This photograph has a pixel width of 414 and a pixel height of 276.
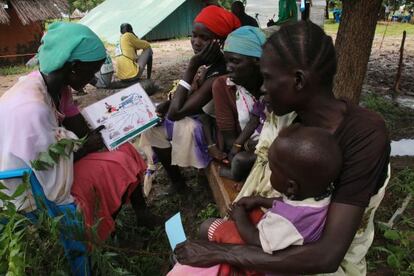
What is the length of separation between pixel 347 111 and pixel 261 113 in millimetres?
1051

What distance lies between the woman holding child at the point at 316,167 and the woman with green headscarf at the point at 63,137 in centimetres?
88

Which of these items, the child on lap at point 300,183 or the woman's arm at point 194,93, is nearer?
the child on lap at point 300,183

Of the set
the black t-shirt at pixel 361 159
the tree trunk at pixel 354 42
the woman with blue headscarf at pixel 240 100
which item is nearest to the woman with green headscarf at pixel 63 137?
the woman with blue headscarf at pixel 240 100

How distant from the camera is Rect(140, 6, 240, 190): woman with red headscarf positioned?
2.90 m

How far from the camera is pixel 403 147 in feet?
13.6

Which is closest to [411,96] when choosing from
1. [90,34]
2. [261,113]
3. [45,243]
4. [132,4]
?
[261,113]

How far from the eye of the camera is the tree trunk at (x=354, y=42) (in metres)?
3.30

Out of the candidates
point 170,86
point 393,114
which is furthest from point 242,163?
point 170,86

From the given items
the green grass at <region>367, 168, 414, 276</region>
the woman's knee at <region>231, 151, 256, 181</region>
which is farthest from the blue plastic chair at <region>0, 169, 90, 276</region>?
the green grass at <region>367, 168, 414, 276</region>

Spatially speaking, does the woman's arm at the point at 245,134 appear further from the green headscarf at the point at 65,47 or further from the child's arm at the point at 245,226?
the green headscarf at the point at 65,47

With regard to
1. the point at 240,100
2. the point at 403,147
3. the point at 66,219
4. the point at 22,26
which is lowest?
the point at 403,147

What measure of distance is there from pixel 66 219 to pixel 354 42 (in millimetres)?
2712

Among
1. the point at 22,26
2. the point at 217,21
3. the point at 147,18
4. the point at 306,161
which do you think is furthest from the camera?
the point at 147,18

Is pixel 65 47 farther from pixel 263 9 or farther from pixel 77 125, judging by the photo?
pixel 263 9
